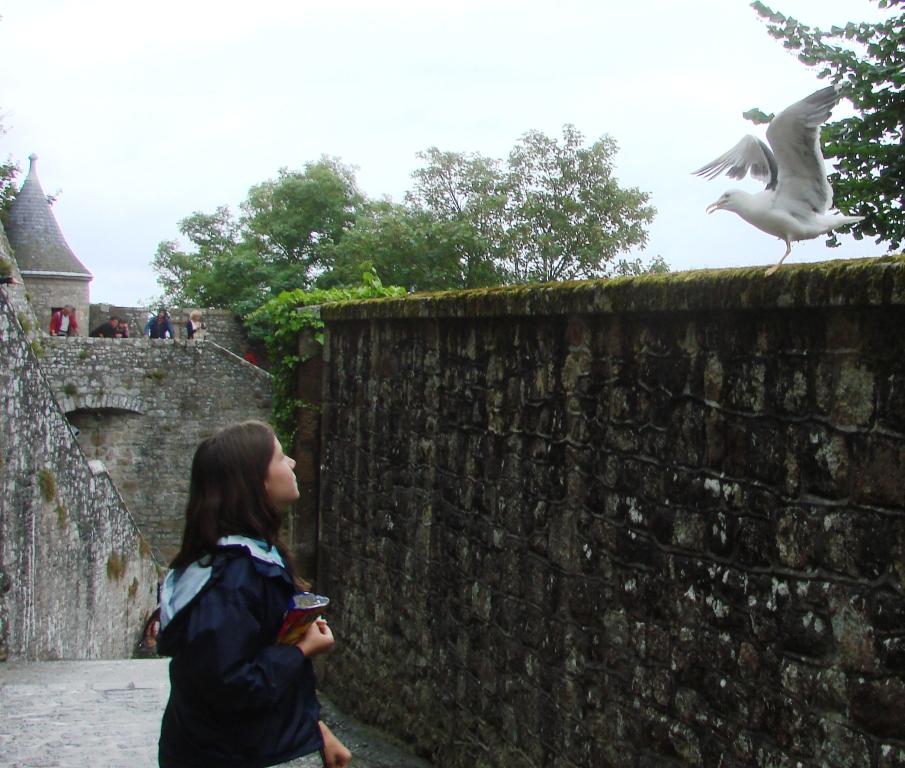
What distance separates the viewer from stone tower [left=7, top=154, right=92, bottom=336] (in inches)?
1309

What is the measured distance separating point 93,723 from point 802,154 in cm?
535

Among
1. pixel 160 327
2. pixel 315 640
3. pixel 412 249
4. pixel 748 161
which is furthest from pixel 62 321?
pixel 315 640

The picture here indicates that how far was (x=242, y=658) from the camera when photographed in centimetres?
272

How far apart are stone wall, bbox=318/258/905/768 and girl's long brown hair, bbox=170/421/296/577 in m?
1.22

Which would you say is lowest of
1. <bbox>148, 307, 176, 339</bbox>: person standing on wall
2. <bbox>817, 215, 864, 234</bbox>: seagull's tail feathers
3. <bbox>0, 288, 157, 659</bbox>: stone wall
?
<bbox>0, 288, 157, 659</bbox>: stone wall

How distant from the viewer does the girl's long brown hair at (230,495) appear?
289 cm

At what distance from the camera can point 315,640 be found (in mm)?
2953

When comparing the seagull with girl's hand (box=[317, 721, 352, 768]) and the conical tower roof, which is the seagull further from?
the conical tower roof

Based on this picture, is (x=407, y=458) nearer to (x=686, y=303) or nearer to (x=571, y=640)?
(x=571, y=640)

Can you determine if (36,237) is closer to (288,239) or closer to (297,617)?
(288,239)

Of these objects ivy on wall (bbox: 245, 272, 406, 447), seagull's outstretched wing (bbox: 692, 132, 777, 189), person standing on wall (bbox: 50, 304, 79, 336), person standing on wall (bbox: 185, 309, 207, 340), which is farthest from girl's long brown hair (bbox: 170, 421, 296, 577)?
person standing on wall (bbox: 50, 304, 79, 336)

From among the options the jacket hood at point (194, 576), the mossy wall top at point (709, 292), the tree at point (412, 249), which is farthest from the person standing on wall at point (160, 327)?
the jacket hood at point (194, 576)

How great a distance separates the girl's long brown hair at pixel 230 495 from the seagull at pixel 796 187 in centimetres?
169

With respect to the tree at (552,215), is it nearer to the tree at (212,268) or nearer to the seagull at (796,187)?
the tree at (212,268)
